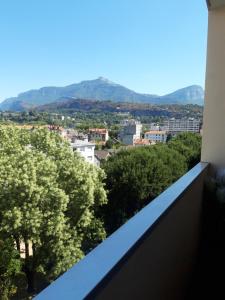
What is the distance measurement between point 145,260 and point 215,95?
2234 mm

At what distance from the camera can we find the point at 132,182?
47.2 ft

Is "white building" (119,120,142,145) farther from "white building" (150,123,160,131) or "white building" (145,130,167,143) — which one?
"white building" (150,123,160,131)

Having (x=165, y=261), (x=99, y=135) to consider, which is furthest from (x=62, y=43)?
(x=165, y=261)

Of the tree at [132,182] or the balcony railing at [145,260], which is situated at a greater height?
the balcony railing at [145,260]

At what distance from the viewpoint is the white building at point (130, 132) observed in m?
32.5

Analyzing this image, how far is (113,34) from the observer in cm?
4128

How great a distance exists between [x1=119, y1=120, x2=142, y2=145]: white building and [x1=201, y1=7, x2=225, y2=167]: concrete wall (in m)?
28.5

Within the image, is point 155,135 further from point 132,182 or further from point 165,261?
point 165,261

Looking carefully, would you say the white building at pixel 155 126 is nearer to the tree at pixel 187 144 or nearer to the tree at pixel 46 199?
the tree at pixel 187 144

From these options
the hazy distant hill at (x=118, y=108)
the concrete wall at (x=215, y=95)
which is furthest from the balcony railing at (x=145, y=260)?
the hazy distant hill at (x=118, y=108)

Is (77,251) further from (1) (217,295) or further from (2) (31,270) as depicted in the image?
(1) (217,295)

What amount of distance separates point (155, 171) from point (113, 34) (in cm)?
2950

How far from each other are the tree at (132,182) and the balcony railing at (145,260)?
37.6ft

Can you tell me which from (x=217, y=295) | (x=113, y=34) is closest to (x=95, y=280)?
(x=217, y=295)
